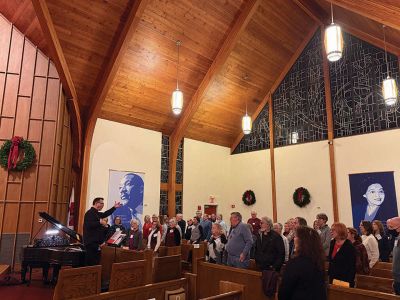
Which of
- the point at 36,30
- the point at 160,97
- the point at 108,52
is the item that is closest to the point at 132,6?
the point at 108,52

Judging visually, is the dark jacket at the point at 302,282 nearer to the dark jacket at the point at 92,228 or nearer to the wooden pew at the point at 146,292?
the wooden pew at the point at 146,292

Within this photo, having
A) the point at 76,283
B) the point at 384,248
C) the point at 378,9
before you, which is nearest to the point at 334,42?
the point at 378,9

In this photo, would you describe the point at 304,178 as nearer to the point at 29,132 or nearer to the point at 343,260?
the point at 343,260

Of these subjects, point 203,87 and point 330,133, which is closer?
point 330,133

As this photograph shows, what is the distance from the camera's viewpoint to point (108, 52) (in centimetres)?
732

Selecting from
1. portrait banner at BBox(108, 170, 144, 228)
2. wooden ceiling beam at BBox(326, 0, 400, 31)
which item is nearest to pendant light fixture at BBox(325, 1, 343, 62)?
wooden ceiling beam at BBox(326, 0, 400, 31)

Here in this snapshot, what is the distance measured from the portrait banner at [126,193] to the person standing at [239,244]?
463 cm

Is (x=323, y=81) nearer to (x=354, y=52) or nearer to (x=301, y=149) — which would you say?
(x=354, y=52)

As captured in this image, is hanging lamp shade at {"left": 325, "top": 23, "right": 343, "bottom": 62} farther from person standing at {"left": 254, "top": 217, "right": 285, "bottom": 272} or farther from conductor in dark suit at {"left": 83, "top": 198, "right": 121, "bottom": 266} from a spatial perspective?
conductor in dark suit at {"left": 83, "top": 198, "right": 121, "bottom": 266}

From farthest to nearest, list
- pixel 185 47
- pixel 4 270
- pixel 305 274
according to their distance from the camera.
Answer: pixel 185 47, pixel 4 270, pixel 305 274

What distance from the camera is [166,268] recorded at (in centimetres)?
416

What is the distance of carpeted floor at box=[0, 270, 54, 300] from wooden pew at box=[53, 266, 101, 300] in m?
1.77

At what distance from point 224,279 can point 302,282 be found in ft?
6.38

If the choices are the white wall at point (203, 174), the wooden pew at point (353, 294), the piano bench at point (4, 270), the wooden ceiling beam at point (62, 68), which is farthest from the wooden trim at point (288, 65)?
the wooden pew at point (353, 294)
